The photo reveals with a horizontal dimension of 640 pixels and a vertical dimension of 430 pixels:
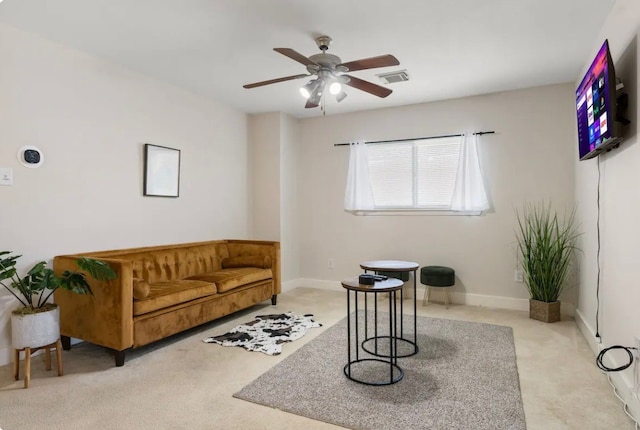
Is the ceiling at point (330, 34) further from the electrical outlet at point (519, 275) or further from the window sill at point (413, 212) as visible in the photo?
the electrical outlet at point (519, 275)

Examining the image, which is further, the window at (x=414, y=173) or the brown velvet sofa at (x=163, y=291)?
the window at (x=414, y=173)

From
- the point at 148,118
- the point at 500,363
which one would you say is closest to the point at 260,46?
the point at 148,118

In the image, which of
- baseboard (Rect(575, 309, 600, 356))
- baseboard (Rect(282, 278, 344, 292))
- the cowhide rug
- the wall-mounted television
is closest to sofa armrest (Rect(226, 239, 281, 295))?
the cowhide rug

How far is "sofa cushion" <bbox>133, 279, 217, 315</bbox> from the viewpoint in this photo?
292 cm

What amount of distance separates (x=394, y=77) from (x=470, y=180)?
1.56 meters

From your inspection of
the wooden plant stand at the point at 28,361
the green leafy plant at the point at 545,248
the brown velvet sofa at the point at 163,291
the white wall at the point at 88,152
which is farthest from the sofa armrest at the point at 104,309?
the green leafy plant at the point at 545,248

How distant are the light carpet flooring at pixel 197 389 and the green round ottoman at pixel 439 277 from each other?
927mm

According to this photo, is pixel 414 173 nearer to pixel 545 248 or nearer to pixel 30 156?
pixel 545 248

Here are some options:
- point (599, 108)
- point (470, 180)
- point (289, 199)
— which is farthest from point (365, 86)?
point (289, 199)

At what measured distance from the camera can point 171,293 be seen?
3.18 metres

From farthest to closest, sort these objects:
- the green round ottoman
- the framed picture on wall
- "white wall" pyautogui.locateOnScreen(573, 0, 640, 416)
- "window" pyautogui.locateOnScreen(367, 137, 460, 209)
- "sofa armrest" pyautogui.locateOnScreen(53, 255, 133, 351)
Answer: "window" pyautogui.locateOnScreen(367, 137, 460, 209) < the green round ottoman < the framed picture on wall < "sofa armrest" pyautogui.locateOnScreen(53, 255, 133, 351) < "white wall" pyautogui.locateOnScreen(573, 0, 640, 416)

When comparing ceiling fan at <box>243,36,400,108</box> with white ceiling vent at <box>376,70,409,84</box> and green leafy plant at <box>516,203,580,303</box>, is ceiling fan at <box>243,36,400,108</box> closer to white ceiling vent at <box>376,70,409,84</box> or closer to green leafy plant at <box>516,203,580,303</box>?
white ceiling vent at <box>376,70,409,84</box>

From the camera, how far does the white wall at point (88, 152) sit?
2908 millimetres

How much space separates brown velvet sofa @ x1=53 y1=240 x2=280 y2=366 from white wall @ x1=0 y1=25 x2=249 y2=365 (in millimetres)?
246
